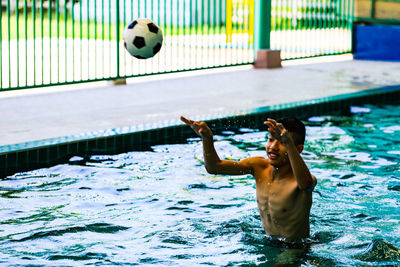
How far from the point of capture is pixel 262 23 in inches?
512

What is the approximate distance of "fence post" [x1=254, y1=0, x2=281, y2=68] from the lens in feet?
42.4

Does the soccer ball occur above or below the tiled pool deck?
above

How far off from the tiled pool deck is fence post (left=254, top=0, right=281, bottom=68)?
9.9 inches

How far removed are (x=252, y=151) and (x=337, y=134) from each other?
124 centimetres

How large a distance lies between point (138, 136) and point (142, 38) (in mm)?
1579

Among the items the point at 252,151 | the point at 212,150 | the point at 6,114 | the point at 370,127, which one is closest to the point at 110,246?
the point at 212,150

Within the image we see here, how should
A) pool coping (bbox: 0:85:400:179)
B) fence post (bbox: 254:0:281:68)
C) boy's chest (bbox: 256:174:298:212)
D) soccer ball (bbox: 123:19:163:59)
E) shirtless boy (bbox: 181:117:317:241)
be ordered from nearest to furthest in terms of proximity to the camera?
shirtless boy (bbox: 181:117:317:241), boy's chest (bbox: 256:174:298:212), pool coping (bbox: 0:85:400:179), soccer ball (bbox: 123:19:163:59), fence post (bbox: 254:0:281:68)

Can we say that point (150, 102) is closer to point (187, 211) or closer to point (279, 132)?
point (187, 211)

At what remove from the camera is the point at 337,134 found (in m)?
8.45

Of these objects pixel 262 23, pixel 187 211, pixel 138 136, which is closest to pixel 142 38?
pixel 138 136

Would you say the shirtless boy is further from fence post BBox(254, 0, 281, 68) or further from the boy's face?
fence post BBox(254, 0, 281, 68)

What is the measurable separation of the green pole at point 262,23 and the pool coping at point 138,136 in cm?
331

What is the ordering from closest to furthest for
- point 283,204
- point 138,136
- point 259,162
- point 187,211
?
point 283,204, point 259,162, point 187,211, point 138,136

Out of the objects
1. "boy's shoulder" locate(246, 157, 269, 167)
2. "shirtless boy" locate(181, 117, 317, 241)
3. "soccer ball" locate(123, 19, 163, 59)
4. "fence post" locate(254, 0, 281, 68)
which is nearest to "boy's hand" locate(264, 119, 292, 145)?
"shirtless boy" locate(181, 117, 317, 241)
